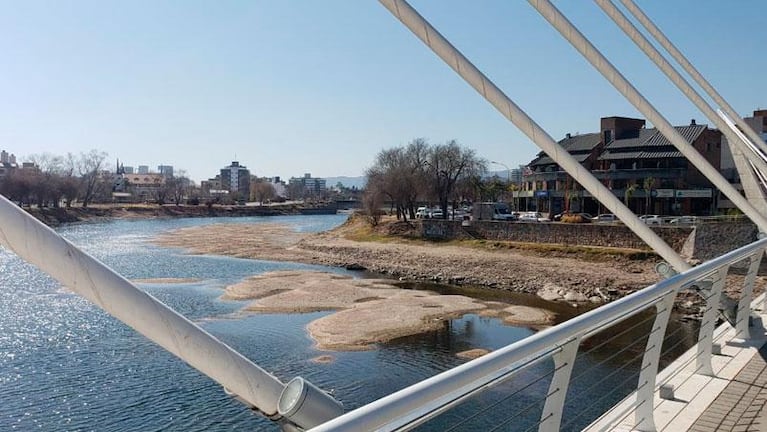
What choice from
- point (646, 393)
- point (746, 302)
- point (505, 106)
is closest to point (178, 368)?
point (505, 106)

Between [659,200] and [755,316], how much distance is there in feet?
149

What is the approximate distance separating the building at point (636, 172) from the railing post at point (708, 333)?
40539 mm

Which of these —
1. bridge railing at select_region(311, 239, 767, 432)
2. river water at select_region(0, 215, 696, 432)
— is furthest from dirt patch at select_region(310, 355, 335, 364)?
bridge railing at select_region(311, 239, 767, 432)

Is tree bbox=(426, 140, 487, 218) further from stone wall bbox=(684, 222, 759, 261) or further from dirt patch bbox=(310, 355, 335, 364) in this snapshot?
dirt patch bbox=(310, 355, 335, 364)

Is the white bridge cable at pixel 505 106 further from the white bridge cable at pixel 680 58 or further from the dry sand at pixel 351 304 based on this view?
the dry sand at pixel 351 304

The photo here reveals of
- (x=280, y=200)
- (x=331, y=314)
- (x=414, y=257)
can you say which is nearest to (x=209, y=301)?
(x=331, y=314)

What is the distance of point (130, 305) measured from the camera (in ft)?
7.82

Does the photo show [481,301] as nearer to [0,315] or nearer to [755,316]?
[0,315]

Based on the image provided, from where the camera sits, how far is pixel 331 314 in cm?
2638

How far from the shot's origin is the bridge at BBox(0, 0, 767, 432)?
7.39 feet

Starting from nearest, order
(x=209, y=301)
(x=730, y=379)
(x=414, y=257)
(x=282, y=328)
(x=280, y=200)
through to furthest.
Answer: (x=730, y=379), (x=282, y=328), (x=209, y=301), (x=414, y=257), (x=280, y=200)

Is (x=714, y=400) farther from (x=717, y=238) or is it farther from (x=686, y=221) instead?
(x=686, y=221)

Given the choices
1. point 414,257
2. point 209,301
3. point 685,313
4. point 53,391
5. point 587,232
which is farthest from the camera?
point 414,257

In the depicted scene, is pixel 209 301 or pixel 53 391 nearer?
pixel 53 391
